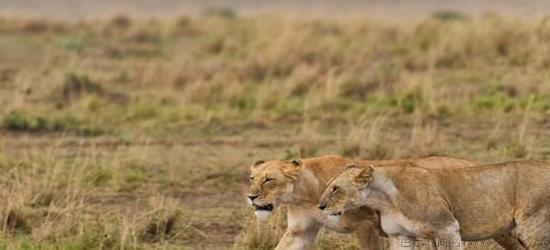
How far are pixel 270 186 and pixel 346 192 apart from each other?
0.54 metres

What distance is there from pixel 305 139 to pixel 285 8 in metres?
33.4

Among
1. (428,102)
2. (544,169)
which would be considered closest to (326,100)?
(428,102)

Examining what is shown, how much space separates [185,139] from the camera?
16.7 meters

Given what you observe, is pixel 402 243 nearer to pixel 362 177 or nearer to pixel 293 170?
pixel 362 177

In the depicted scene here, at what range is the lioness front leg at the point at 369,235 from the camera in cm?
886

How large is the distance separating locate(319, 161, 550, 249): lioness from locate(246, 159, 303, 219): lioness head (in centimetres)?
37

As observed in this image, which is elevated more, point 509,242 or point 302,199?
point 302,199

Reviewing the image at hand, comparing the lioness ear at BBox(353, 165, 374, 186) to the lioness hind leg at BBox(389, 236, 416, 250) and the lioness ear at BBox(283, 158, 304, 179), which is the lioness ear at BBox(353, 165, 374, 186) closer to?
the lioness hind leg at BBox(389, 236, 416, 250)

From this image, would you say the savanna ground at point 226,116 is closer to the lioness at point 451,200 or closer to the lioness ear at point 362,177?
the lioness at point 451,200

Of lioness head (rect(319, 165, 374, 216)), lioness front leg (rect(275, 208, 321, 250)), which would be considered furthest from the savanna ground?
lioness head (rect(319, 165, 374, 216))

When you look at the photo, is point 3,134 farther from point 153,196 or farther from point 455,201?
point 455,201

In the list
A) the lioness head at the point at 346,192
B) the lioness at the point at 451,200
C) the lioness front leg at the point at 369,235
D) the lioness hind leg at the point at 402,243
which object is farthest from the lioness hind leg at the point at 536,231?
the lioness head at the point at 346,192

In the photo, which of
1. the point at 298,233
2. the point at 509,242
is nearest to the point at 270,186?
the point at 298,233

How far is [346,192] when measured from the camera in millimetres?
8594
